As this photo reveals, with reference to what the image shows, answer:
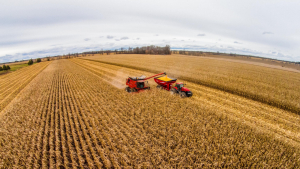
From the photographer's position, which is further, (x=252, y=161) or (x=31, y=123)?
(x=31, y=123)

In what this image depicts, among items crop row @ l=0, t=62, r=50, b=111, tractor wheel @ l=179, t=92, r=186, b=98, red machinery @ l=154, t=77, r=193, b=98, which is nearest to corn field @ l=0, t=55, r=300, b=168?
tractor wheel @ l=179, t=92, r=186, b=98

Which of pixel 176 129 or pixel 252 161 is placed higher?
pixel 176 129

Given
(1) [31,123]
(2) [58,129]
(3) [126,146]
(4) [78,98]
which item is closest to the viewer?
(3) [126,146]

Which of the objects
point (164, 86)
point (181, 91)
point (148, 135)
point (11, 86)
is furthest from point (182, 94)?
point (11, 86)

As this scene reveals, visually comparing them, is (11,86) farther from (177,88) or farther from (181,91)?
(181,91)

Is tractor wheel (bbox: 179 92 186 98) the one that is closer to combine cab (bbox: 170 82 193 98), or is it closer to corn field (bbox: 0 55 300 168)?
combine cab (bbox: 170 82 193 98)

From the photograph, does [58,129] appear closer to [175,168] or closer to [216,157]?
[175,168]

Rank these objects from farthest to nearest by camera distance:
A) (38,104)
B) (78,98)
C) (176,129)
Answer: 1. (78,98)
2. (38,104)
3. (176,129)

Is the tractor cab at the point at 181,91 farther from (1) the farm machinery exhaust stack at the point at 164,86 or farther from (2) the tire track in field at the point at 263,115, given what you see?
(2) the tire track in field at the point at 263,115

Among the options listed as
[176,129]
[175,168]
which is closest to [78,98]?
[176,129]
